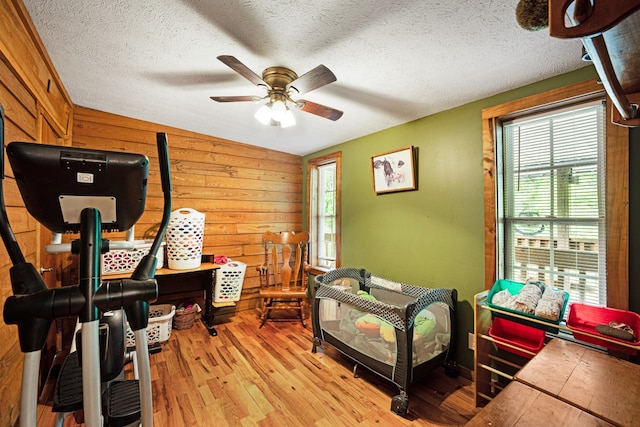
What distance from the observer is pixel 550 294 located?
5.42 ft

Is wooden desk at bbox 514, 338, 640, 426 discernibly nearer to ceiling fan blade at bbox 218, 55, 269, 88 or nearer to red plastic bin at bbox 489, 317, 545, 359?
red plastic bin at bbox 489, 317, 545, 359

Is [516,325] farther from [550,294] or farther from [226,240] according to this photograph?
[226,240]

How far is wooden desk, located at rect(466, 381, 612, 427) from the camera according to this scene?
0.85 meters

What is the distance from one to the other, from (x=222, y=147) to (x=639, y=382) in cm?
370

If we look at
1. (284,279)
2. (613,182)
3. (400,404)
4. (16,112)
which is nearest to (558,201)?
(613,182)

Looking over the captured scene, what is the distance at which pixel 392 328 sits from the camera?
1.87 meters

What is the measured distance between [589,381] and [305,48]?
6.88 feet

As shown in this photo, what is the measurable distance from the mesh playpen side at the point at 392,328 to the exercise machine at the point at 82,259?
4.75ft

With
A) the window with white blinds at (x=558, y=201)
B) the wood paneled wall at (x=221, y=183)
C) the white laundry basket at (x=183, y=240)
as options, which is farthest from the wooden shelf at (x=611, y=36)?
the wood paneled wall at (x=221, y=183)

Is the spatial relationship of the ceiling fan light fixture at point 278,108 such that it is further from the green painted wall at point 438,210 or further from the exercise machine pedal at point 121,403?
the exercise machine pedal at point 121,403

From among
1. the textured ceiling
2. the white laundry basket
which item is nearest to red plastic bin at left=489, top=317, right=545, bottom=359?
the textured ceiling

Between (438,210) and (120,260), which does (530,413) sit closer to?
(438,210)

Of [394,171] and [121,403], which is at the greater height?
[394,171]

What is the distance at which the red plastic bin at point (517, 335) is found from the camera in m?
1.67
